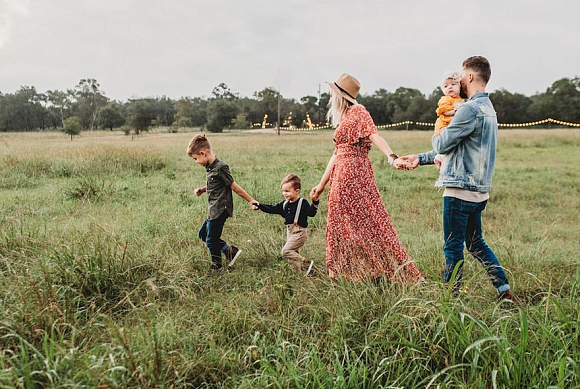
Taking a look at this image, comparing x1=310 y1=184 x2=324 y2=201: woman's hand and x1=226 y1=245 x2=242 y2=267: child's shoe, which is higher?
x1=310 y1=184 x2=324 y2=201: woman's hand

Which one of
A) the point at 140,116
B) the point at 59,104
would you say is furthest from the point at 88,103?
the point at 140,116

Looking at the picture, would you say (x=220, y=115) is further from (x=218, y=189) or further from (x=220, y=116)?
(x=218, y=189)

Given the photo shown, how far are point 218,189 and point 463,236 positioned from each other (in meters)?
2.52

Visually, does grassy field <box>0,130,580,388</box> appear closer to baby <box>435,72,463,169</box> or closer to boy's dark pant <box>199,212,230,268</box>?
boy's dark pant <box>199,212,230,268</box>

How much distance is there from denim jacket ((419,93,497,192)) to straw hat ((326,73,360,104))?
95 centimetres

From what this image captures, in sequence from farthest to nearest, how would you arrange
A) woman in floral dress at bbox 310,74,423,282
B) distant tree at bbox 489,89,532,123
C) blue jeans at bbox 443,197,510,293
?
distant tree at bbox 489,89,532,123 → woman in floral dress at bbox 310,74,423,282 → blue jeans at bbox 443,197,510,293

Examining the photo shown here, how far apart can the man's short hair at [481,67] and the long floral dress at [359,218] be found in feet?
3.25

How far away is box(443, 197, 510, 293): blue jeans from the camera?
3.48 meters

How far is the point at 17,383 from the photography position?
2.02m

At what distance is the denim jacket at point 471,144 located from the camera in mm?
3289

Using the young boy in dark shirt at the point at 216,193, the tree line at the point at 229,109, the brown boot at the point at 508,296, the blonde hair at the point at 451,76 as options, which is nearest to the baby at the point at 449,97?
the blonde hair at the point at 451,76

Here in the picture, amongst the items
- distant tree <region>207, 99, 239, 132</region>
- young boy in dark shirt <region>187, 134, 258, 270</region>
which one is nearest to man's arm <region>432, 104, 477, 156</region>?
young boy in dark shirt <region>187, 134, 258, 270</region>

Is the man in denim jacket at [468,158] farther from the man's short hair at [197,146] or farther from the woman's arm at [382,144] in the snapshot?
the man's short hair at [197,146]

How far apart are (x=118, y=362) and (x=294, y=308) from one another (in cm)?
138
